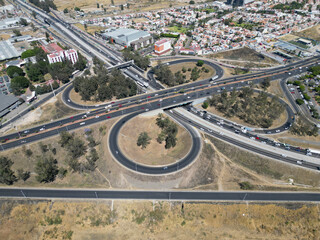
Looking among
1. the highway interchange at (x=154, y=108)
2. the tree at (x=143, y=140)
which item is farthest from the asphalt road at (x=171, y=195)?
the tree at (x=143, y=140)

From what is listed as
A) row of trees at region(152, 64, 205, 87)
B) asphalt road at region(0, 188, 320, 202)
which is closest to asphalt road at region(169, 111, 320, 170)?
asphalt road at region(0, 188, 320, 202)

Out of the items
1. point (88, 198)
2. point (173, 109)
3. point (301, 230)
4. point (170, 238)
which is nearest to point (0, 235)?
point (88, 198)

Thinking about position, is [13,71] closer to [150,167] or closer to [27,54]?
[27,54]

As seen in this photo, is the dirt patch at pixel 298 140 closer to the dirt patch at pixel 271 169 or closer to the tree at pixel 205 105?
the dirt patch at pixel 271 169

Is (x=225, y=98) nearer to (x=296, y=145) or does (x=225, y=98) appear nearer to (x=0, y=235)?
(x=296, y=145)

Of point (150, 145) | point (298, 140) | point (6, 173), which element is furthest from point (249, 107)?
point (6, 173)

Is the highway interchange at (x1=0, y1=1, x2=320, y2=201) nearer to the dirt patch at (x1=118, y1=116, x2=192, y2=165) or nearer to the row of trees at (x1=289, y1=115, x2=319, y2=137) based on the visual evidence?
the dirt patch at (x1=118, y1=116, x2=192, y2=165)
